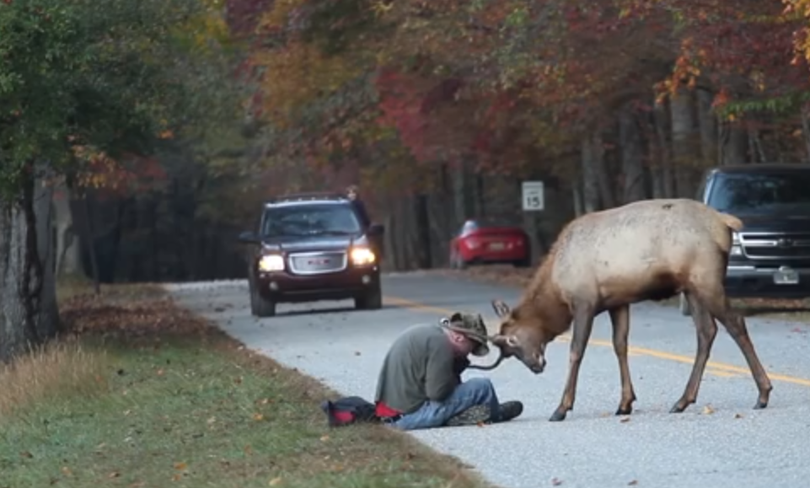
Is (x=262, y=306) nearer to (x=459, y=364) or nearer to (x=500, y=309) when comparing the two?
(x=500, y=309)

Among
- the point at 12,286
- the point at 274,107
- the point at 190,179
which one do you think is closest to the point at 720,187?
the point at 12,286

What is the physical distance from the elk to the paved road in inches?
16.2

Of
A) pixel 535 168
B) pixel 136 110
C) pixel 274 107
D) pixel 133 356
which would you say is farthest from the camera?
pixel 535 168

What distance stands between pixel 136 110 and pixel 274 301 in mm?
6441

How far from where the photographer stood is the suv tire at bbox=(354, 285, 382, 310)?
33.0m

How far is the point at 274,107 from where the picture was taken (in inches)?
1943

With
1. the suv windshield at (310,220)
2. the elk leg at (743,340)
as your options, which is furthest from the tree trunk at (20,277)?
the elk leg at (743,340)

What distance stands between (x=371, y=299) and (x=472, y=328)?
1896 centimetres

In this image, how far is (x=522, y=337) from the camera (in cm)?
1532

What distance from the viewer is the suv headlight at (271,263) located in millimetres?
32188

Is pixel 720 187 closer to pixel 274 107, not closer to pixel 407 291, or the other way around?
pixel 407 291

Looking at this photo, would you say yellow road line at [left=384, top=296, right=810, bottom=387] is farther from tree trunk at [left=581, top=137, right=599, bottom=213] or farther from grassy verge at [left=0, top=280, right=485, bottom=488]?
tree trunk at [left=581, top=137, right=599, bottom=213]

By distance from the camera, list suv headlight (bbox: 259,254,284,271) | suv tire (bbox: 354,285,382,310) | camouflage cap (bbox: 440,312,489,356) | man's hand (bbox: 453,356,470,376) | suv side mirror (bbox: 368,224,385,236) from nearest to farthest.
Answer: camouflage cap (bbox: 440,312,489,356) → man's hand (bbox: 453,356,470,376) → suv headlight (bbox: 259,254,284,271) → suv tire (bbox: 354,285,382,310) → suv side mirror (bbox: 368,224,385,236)

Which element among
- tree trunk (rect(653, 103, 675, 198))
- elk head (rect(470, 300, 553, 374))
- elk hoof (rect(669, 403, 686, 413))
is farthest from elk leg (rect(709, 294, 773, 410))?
tree trunk (rect(653, 103, 675, 198))
